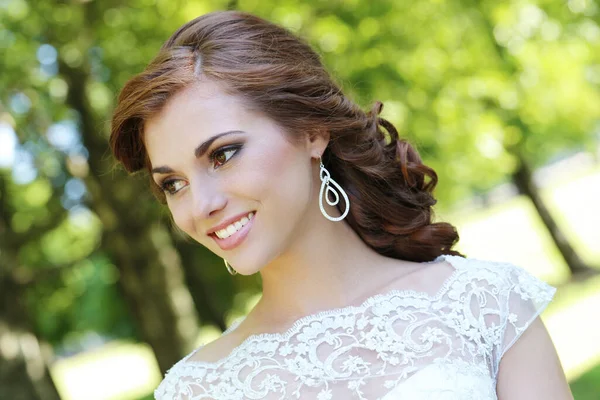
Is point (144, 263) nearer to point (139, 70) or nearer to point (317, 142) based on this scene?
point (139, 70)

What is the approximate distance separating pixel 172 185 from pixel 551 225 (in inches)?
623

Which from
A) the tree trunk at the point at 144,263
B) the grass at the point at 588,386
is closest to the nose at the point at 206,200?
the tree trunk at the point at 144,263

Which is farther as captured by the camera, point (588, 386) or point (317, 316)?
point (588, 386)

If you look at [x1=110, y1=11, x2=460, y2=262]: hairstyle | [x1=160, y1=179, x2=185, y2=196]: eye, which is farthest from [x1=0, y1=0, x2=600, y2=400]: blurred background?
[x1=160, y1=179, x2=185, y2=196]: eye

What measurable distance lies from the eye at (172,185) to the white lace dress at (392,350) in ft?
2.29

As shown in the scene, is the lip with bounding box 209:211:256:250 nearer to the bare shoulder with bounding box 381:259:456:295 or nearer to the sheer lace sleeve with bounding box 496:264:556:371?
the bare shoulder with bounding box 381:259:456:295

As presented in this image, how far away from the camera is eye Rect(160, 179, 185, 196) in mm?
3332

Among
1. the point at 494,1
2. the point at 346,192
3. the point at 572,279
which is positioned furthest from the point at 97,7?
the point at 572,279

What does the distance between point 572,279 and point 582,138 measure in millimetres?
3105

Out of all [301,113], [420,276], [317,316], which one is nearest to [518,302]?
[420,276]

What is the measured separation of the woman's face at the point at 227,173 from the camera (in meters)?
3.15

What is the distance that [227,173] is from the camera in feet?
10.3

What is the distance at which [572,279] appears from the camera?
17938mm

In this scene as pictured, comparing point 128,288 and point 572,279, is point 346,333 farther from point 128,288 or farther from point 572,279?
point 572,279
